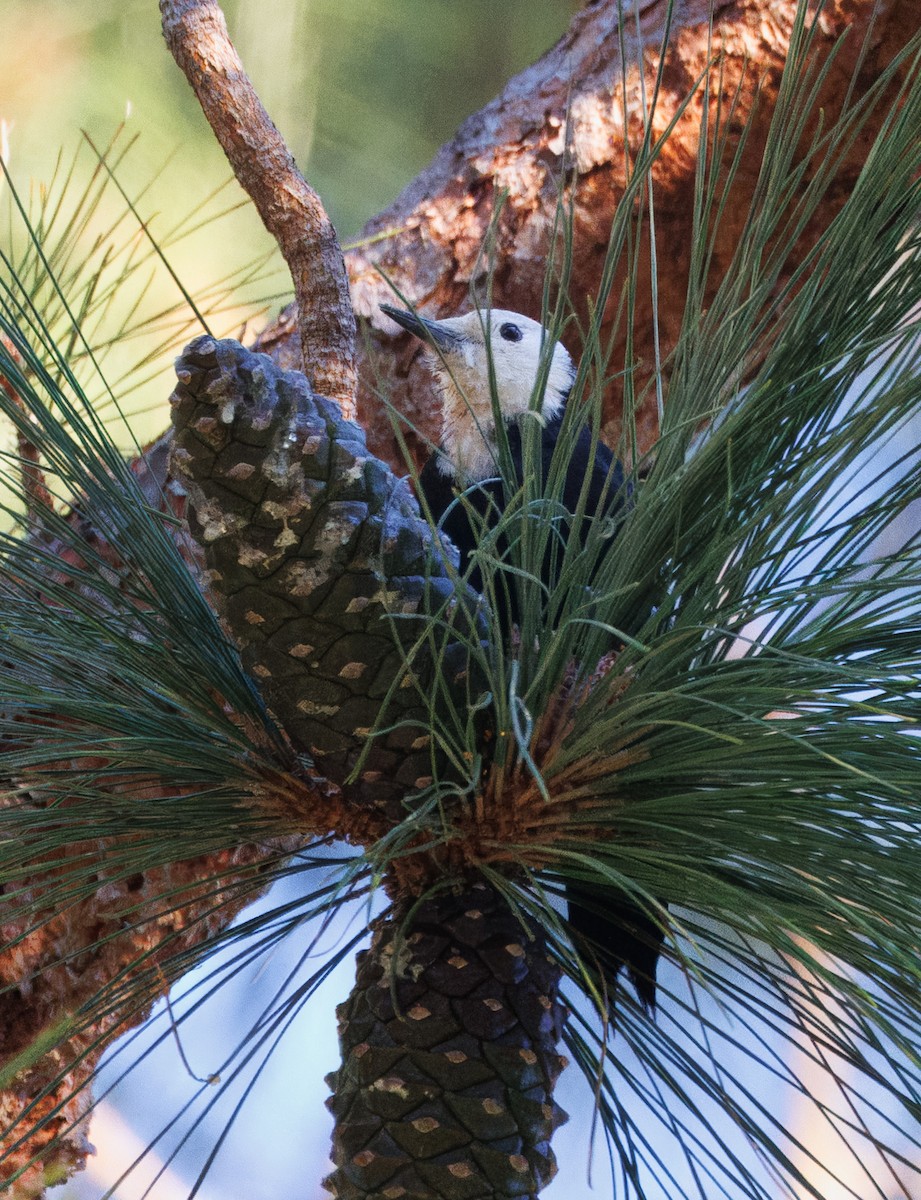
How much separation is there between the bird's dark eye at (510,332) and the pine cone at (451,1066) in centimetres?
71

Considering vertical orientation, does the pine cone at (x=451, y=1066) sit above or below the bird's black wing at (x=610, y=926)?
below

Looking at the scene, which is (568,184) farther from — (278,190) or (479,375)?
(278,190)

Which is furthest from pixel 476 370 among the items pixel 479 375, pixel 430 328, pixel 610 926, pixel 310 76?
pixel 610 926

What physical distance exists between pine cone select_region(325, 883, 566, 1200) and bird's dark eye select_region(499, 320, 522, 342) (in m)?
0.71

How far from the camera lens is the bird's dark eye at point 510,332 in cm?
115

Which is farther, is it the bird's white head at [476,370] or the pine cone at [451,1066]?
the bird's white head at [476,370]

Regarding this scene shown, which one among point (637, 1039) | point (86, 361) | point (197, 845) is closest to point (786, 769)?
point (637, 1039)

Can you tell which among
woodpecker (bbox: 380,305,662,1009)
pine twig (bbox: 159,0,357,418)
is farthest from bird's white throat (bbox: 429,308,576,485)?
pine twig (bbox: 159,0,357,418)

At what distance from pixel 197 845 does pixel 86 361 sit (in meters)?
0.69

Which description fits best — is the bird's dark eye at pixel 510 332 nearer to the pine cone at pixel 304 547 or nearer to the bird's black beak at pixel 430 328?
the bird's black beak at pixel 430 328

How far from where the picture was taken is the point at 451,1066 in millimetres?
503

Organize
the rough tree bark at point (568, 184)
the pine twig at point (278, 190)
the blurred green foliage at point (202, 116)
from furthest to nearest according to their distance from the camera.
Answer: the blurred green foliage at point (202, 116)
the rough tree bark at point (568, 184)
the pine twig at point (278, 190)

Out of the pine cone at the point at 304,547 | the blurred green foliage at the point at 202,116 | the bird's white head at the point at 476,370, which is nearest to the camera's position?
the pine cone at the point at 304,547

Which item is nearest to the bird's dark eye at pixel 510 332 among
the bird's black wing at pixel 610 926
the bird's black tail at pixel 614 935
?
the bird's black wing at pixel 610 926
